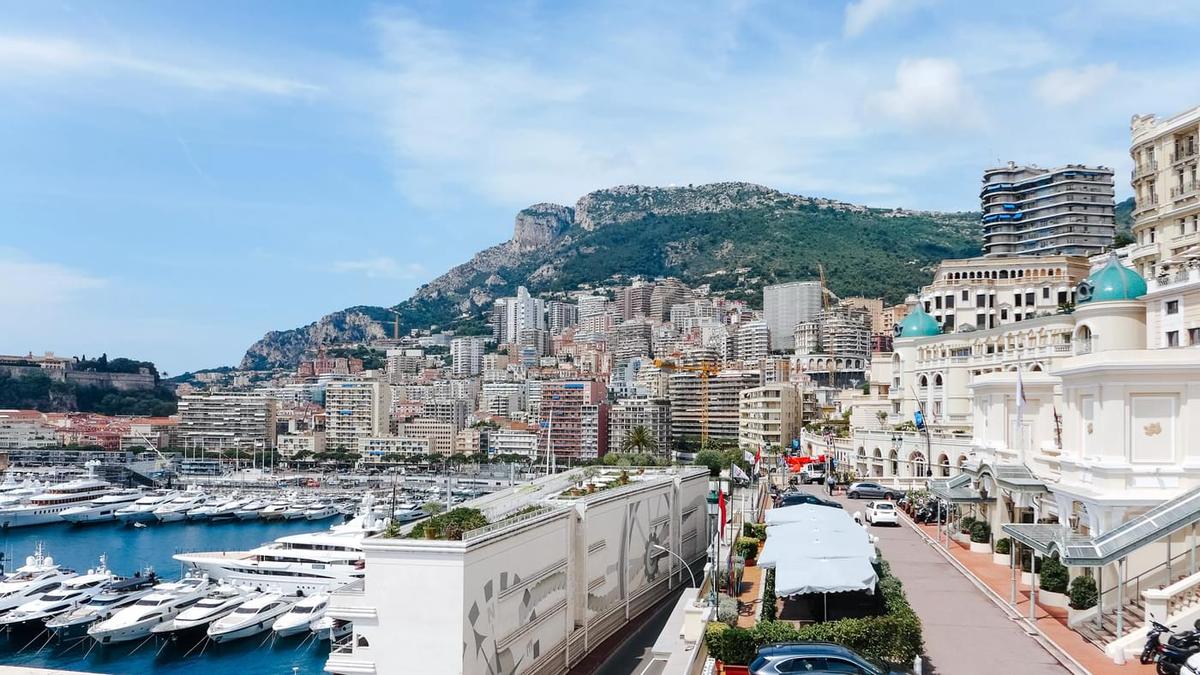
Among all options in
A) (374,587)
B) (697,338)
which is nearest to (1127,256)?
(374,587)

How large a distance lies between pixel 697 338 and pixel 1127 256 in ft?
437

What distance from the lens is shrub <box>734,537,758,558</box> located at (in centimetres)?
2649

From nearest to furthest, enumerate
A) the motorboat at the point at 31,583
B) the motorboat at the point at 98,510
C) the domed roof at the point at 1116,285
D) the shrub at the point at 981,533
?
the shrub at the point at 981,533 → the domed roof at the point at 1116,285 → the motorboat at the point at 31,583 → the motorboat at the point at 98,510

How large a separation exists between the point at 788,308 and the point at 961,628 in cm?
15433

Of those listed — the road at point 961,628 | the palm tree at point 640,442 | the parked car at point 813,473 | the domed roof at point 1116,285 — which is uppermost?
the domed roof at point 1116,285

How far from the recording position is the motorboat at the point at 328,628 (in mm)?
43375

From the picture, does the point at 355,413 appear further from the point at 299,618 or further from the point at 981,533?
the point at 981,533

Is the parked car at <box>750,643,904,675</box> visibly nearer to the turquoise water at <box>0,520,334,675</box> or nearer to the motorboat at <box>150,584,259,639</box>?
the turquoise water at <box>0,520,334,675</box>

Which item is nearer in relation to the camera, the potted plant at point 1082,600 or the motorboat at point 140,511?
the potted plant at point 1082,600

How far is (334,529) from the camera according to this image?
193ft

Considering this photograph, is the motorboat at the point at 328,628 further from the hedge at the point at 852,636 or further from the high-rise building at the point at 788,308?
the high-rise building at the point at 788,308

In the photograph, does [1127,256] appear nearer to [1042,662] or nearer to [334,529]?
[1042,662]

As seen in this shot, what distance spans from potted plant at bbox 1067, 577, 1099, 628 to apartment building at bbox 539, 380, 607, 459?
11521cm

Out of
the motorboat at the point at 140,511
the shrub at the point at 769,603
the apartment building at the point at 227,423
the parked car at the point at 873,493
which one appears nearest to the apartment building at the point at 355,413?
the apartment building at the point at 227,423
